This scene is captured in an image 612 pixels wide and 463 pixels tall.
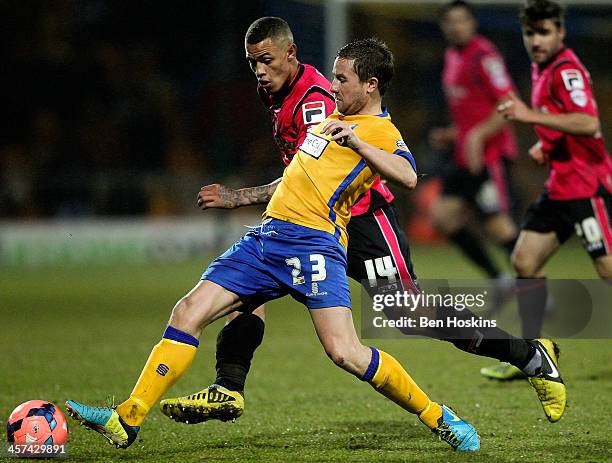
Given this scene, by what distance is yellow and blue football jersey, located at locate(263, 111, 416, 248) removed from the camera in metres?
4.96

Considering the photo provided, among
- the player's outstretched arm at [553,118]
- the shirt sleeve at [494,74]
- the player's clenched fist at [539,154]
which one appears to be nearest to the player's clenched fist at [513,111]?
the player's outstretched arm at [553,118]

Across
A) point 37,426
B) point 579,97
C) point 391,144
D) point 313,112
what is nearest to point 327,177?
point 391,144

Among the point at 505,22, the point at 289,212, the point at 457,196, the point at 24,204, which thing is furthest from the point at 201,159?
the point at 289,212

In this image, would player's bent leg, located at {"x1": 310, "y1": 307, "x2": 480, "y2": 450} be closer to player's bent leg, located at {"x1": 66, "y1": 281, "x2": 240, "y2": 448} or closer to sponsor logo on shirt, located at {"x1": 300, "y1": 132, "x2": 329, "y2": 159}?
player's bent leg, located at {"x1": 66, "y1": 281, "x2": 240, "y2": 448}

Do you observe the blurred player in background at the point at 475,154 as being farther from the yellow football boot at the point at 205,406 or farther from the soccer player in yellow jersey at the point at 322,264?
the yellow football boot at the point at 205,406

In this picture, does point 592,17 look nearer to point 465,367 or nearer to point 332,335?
point 465,367

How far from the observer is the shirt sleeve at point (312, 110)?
5.53m

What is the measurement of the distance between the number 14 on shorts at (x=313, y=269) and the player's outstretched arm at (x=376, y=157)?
0.50 meters

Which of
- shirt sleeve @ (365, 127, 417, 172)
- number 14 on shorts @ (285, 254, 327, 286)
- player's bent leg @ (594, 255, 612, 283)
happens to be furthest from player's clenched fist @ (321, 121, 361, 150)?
player's bent leg @ (594, 255, 612, 283)

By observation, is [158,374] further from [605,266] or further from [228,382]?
[605,266]

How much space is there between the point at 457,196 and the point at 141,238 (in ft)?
28.1

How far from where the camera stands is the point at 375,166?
465cm

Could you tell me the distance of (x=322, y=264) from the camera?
16.1ft

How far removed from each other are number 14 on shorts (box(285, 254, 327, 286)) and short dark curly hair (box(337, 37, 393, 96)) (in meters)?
0.87
